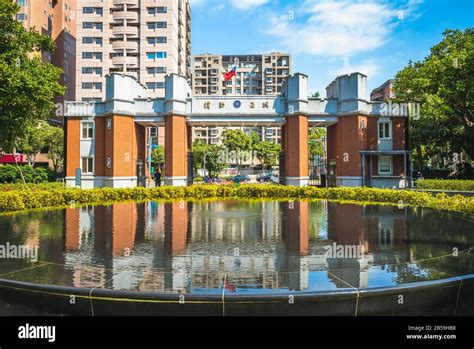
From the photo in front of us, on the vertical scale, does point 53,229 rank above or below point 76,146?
below

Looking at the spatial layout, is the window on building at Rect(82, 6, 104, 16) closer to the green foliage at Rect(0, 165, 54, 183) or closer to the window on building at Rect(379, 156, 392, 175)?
the green foliage at Rect(0, 165, 54, 183)

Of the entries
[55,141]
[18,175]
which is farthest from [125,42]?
[18,175]

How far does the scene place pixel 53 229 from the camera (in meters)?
11.2

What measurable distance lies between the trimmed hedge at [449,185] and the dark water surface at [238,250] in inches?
469

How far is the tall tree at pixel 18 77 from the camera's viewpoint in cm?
2008

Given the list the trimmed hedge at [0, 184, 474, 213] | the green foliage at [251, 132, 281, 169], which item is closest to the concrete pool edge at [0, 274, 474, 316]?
the trimmed hedge at [0, 184, 474, 213]

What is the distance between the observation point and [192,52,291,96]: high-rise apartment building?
349 ft

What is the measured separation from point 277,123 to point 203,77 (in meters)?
83.3

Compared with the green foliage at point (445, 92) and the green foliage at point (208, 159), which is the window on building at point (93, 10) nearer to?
the green foliage at point (208, 159)

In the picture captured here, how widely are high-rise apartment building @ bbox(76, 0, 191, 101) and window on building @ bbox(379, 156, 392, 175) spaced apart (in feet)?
138
